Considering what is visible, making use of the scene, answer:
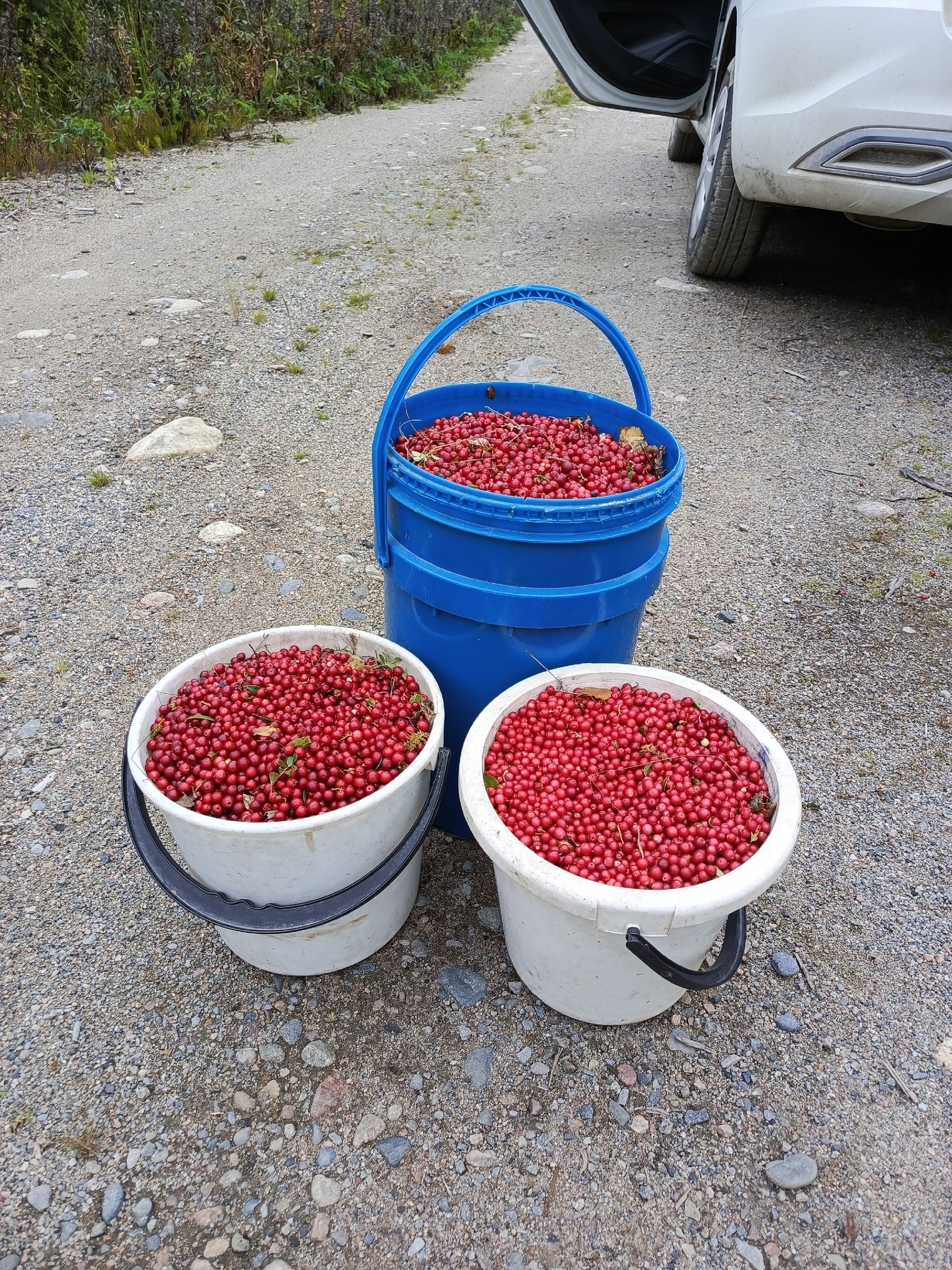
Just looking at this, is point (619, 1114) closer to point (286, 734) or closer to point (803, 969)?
point (803, 969)

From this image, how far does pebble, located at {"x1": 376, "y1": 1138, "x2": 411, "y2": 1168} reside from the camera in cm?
175

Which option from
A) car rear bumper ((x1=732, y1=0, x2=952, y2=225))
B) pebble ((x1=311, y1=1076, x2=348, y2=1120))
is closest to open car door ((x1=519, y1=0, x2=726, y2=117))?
car rear bumper ((x1=732, y1=0, x2=952, y2=225))

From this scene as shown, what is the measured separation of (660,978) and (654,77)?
6133mm

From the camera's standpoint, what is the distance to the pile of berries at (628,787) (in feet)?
5.62

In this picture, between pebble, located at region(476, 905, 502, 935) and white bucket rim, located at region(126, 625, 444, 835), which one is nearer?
white bucket rim, located at region(126, 625, 444, 835)

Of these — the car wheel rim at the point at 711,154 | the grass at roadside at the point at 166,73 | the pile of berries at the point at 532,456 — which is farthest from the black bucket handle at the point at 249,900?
the grass at roadside at the point at 166,73

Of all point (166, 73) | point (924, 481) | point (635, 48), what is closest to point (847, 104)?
point (924, 481)

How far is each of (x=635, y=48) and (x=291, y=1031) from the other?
251 inches

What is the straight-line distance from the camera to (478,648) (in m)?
2.12

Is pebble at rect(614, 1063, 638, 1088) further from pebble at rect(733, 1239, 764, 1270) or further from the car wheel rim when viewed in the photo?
the car wheel rim

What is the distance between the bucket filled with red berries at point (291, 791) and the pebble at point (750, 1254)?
995 millimetres

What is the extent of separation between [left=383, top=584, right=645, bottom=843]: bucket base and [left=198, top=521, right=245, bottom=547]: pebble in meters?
1.48

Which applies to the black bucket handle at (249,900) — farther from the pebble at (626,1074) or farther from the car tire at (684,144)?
the car tire at (684,144)

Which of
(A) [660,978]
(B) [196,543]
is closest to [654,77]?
(B) [196,543]
